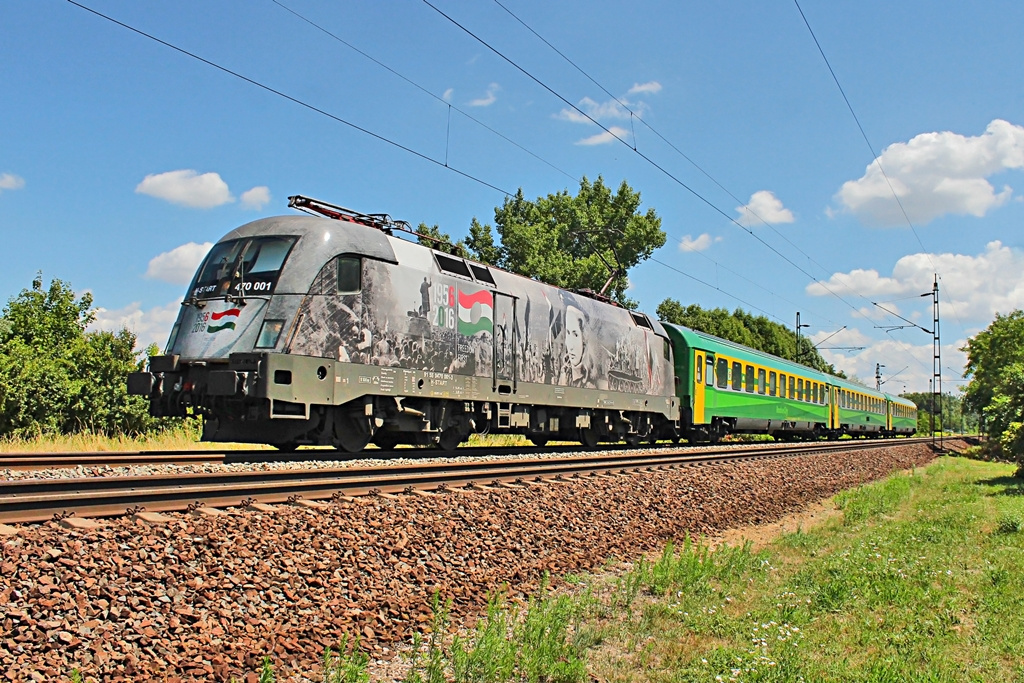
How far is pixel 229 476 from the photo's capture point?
9.05 metres

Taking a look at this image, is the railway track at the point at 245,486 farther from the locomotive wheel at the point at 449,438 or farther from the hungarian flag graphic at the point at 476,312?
the hungarian flag graphic at the point at 476,312

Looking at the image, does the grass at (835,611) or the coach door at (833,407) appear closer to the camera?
the grass at (835,611)

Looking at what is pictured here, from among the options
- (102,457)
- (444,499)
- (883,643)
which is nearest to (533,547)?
(444,499)

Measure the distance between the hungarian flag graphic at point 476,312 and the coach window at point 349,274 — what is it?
2.60 metres

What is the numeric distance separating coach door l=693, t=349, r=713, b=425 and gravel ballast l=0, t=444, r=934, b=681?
14.8 metres

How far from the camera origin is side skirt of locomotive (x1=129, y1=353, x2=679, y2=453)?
1054cm

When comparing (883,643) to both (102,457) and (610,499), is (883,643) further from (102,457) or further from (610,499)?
(102,457)

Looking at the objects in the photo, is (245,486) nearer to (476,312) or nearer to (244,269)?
(244,269)

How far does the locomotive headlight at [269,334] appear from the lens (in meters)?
10.8

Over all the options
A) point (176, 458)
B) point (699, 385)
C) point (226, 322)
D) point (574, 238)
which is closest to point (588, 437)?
point (699, 385)

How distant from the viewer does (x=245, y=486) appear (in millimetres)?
7734


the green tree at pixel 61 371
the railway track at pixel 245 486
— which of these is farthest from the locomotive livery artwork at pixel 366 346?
the green tree at pixel 61 371

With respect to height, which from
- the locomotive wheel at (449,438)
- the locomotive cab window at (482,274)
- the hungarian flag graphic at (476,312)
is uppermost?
the locomotive cab window at (482,274)

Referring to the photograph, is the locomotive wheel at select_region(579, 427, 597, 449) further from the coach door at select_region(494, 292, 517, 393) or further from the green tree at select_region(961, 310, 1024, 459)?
the green tree at select_region(961, 310, 1024, 459)
